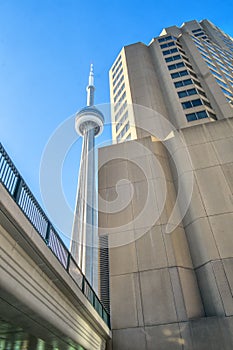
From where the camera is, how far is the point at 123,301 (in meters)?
15.8

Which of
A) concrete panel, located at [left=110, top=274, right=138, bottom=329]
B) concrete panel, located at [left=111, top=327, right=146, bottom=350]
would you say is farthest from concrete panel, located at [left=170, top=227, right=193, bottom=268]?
concrete panel, located at [left=111, top=327, right=146, bottom=350]

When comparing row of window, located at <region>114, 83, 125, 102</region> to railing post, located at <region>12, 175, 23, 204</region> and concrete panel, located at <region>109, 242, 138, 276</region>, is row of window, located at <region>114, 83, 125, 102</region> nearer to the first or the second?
concrete panel, located at <region>109, 242, 138, 276</region>

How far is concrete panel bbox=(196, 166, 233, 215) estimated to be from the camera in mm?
18453

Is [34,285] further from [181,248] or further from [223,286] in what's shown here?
[181,248]

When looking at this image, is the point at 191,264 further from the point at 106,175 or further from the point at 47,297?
the point at 47,297

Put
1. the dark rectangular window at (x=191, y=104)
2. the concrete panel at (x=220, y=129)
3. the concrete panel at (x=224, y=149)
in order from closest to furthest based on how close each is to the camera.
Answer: the concrete panel at (x=224, y=149) < the concrete panel at (x=220, y=129) < the dark rectangular window at (x=191, y=104)

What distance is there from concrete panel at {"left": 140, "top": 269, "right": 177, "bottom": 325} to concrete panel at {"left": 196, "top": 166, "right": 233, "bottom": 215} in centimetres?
594

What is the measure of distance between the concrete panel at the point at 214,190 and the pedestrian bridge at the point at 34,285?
11164mm

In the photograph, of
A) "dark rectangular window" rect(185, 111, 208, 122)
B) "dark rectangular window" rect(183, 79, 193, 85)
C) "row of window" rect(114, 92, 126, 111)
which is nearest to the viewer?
"dark rectangular window" rect(185, 111, 208, 122)

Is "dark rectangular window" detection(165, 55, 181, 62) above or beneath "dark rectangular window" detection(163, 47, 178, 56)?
beneath

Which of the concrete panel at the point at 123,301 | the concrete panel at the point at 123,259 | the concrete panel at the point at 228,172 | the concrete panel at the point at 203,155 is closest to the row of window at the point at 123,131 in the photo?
the concrete panel at the point at 203,155

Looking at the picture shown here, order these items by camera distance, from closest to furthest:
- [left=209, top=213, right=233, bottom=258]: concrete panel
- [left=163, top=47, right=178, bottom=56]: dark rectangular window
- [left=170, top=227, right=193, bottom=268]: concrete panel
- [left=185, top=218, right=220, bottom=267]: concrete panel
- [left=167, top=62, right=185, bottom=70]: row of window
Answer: [left=209, top=213, right=233, bottom=258]: concrete panel → [left=185, top=218, right=220, bottom=267]: concrete panel → [left=170, top=227, right=193, bottom=268]: concrete panel → [left=167, top=62, right=185, bottom=70]: row of window → [left=163, top=47, right=178, bottom=56]: dark rectangular window

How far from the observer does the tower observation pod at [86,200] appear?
1945 inches

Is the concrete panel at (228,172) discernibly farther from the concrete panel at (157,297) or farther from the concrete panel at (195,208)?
the concrete panel at (157,297)
